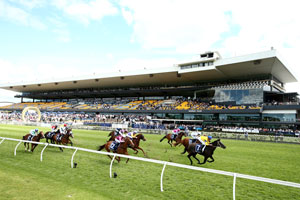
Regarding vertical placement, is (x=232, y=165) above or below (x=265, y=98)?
below

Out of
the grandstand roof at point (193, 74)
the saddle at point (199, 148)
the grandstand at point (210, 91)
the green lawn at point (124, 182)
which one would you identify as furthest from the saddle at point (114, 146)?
the grandstand roof at point (193, 74)

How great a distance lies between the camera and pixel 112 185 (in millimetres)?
5254

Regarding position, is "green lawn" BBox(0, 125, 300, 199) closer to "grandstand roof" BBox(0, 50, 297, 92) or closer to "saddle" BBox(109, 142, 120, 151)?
"saddle" BBox(109, 142, 120, 151)

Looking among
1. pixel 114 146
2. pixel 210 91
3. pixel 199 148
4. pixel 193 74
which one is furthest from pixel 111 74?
pixel 199 148

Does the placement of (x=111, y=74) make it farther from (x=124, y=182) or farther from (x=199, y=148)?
(x=124, y=182)

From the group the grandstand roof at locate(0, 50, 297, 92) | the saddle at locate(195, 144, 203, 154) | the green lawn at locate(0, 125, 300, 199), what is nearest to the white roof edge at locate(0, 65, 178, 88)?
the grandstand roof at locate(0, 50, 297, 92)

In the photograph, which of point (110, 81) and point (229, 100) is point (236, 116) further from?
point (110, 81)

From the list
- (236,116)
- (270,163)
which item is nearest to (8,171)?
(270,163)

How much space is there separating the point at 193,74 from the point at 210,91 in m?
5.16

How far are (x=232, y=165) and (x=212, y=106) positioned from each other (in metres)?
23.4

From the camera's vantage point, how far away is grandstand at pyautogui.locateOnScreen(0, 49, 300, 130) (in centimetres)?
2628

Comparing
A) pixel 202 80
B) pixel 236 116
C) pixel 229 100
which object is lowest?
pixel 236 116

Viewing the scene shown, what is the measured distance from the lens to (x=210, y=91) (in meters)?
36.5

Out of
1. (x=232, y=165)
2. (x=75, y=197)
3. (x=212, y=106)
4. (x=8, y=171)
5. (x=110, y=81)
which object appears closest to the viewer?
(x=75, y=197)
